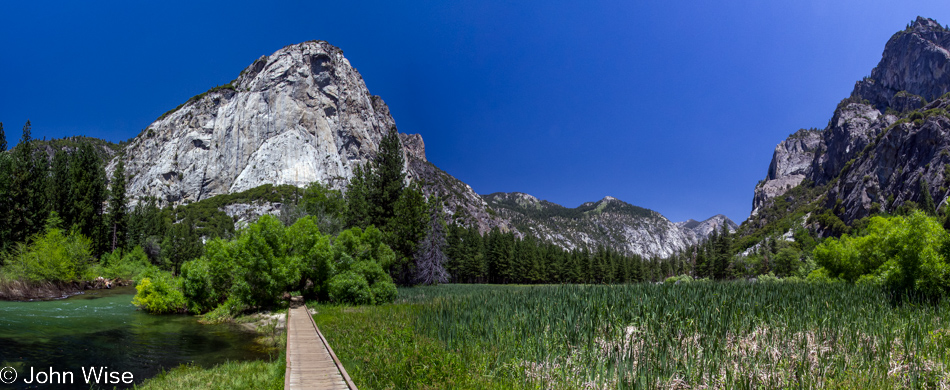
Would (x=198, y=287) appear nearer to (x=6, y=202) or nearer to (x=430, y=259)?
(x=430, y=259)

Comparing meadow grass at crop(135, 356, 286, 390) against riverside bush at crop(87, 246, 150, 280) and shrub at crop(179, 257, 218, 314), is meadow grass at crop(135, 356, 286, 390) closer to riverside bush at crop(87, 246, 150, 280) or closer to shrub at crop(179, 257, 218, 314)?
shrub at crop(179, 257, 218, 314)

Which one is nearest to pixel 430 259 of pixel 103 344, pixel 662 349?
pixel 103 344

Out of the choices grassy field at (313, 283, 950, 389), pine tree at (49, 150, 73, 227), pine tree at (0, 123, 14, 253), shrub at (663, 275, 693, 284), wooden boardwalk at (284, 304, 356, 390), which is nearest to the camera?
grassy field at (313, 283, 950, 389)

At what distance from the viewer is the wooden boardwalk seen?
8396 millimetres

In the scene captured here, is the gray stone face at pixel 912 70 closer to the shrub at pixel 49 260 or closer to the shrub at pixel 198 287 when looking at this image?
the shrub at pixel 198 287

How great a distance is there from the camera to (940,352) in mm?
7609

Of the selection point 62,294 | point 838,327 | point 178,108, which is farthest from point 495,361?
point 178,108

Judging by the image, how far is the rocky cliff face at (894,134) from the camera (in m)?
96.2

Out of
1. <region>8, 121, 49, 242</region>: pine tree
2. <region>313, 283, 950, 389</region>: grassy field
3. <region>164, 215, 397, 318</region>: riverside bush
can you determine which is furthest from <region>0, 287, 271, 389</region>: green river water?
<region>8, 121, 49, 242</region>: pine tree

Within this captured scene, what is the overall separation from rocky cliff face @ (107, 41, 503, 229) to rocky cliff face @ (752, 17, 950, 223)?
116618 millimetres

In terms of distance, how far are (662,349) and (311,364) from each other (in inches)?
319

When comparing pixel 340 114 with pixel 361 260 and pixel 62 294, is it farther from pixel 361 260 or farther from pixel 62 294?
pixel 361 260

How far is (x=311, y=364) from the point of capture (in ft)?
32.9

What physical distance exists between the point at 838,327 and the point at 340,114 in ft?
490
